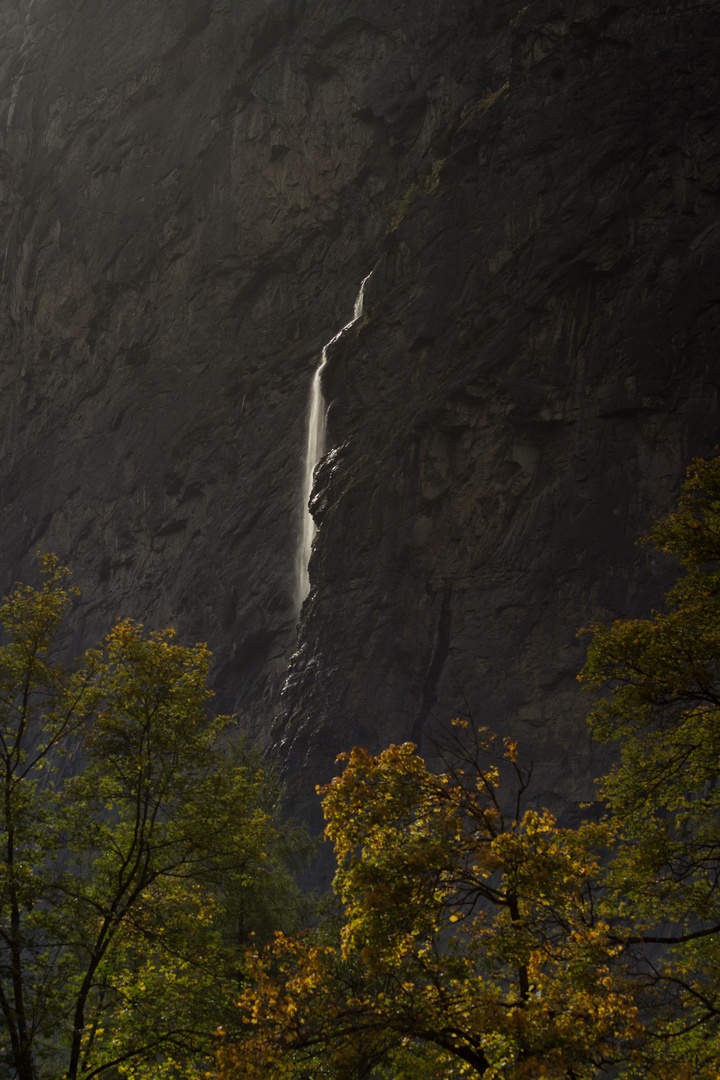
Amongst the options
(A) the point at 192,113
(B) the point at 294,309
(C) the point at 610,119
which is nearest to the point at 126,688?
(C) the point at 610,119

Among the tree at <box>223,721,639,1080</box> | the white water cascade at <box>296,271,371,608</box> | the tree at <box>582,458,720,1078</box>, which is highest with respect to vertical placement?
the white water cascade at <box>296,271,371,608</box>

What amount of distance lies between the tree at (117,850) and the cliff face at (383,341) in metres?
26.0

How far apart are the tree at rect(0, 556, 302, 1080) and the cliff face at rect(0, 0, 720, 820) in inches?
1025

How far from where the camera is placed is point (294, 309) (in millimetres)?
59125

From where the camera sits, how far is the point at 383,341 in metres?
46.9

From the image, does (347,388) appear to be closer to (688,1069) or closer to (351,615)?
(351,615)

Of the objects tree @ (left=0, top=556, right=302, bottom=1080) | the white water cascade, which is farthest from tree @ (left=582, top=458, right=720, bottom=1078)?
the white water cascade

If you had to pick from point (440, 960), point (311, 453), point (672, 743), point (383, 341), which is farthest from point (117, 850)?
point (311, 453)

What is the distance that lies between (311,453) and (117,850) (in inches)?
1609

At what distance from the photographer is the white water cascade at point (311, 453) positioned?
159 feet

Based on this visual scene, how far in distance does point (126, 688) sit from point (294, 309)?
50991 mm

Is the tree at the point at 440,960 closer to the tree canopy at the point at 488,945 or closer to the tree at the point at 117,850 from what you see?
the tree canopy at the point at 488,945

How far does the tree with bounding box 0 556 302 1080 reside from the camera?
31.9 feet

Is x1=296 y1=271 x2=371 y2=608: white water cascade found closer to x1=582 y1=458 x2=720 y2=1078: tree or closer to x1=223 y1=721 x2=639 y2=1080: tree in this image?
x1=582 y1=458 x2=720 y2=1078: tree
